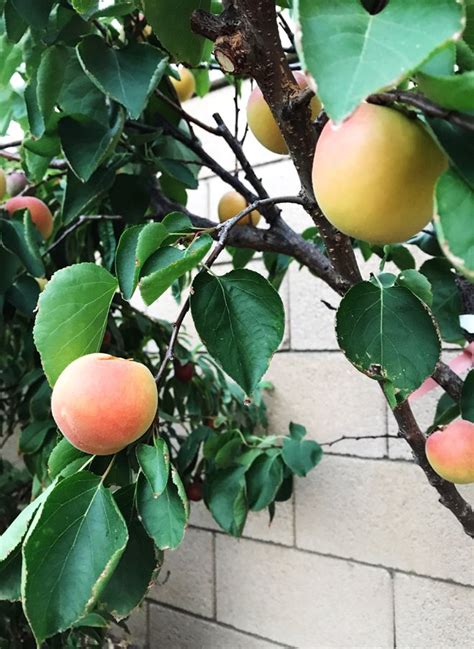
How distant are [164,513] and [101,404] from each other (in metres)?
0.09

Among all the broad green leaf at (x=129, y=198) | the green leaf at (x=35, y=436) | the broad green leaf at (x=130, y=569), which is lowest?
the green leaf at (x=35, y=436)

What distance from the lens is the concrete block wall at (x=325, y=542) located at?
1.19 m

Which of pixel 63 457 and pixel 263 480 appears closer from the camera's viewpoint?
pixel 63 457

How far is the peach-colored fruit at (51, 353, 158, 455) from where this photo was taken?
0.43 meters

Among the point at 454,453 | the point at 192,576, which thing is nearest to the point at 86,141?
the point at 454,453

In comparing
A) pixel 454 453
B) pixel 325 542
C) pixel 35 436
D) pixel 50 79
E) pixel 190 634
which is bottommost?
pixel 190 634

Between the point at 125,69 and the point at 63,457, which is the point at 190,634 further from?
the point at 125,69

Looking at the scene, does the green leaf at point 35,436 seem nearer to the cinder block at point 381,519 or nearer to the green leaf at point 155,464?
the green leaf at point 155,464

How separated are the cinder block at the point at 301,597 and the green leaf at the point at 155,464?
966 mm

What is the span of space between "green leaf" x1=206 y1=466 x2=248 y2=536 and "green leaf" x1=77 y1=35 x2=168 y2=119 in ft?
2.18

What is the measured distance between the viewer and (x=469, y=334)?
0.72 meters

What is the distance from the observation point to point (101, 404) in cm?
43

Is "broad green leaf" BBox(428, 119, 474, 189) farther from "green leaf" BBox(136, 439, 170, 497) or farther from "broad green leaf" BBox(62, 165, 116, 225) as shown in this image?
"broad green leaf" BBox(62, 165, 116, 225)

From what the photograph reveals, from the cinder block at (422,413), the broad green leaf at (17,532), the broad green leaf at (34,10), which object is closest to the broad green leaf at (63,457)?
the broad green leaf at (17,532)
